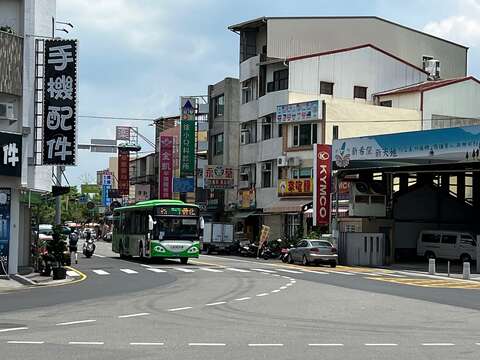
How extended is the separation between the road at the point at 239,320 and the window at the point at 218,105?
137 feet

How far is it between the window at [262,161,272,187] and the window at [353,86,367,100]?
869 centimetres

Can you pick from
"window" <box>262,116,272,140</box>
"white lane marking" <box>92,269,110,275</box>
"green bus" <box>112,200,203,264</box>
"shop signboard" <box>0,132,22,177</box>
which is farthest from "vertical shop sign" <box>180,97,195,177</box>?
"shop signboard" <box>0,132,22,177</box>

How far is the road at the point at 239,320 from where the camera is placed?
11516 mm

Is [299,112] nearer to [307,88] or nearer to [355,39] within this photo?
[307,88]

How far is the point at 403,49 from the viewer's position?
217ft

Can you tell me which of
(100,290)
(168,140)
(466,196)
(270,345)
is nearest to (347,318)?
(270,345)

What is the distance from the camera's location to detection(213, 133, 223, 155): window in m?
68.1

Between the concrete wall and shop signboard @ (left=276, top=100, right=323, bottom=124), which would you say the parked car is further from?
the concrete wall

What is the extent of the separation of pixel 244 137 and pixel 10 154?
38390 mm

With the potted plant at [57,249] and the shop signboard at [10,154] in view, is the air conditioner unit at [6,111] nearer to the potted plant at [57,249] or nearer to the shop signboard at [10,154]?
the shop signboard at [10,154]

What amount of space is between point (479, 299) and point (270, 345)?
38.5ft

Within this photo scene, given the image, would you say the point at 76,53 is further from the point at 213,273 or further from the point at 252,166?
the point at 252,166

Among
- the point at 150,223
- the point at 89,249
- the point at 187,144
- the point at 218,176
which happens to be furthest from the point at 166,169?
the point at 150,223

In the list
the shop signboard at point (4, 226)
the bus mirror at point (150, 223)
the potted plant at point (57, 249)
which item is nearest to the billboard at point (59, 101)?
the shop signboard at point (4, 226)
